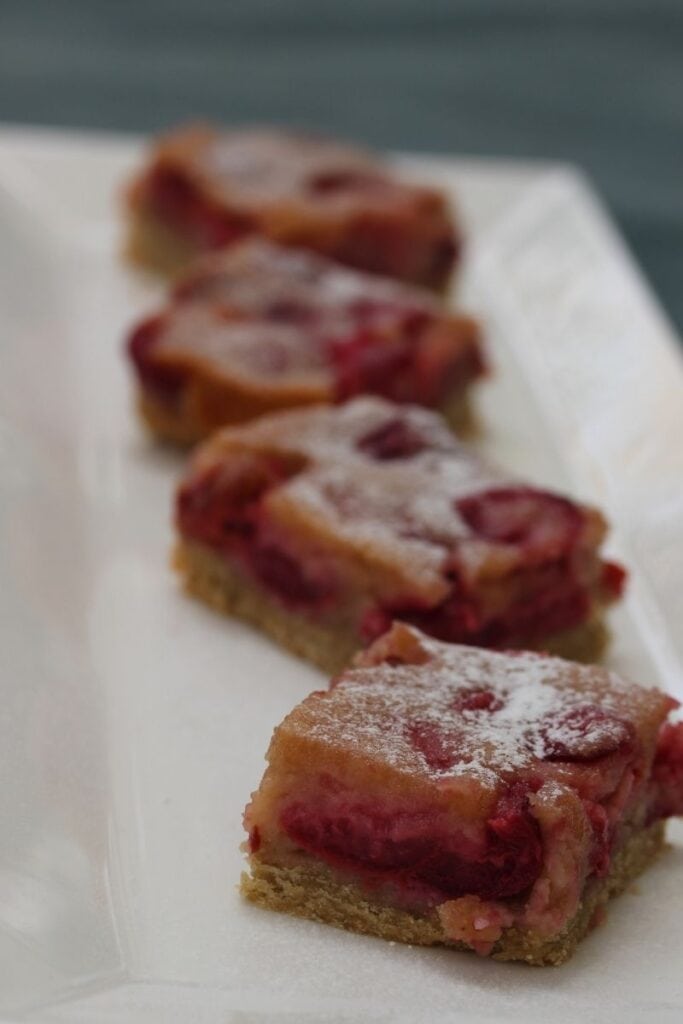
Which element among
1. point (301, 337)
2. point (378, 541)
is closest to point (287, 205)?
point (301, 337)

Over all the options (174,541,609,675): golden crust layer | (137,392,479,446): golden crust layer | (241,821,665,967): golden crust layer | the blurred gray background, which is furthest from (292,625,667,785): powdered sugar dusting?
the blurred gray background

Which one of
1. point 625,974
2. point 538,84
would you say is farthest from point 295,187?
point 625,974

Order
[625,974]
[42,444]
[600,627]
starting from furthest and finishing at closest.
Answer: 1. [42,444]
2. [600,627]
3. [625,974]

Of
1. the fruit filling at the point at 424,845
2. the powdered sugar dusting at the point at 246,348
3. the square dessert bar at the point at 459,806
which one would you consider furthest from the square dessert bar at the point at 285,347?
the fruit filling at the point at 424,845

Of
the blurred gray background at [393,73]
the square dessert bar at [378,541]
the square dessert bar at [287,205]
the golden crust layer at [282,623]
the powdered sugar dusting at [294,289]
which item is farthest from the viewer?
the blurred gray background at [393,73]

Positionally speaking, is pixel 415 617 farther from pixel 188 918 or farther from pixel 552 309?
pixel 552 309

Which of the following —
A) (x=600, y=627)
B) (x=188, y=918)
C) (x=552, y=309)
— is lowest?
(x=188, y=918)

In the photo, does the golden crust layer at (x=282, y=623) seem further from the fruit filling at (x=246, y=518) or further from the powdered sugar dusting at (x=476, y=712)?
the powdered sugar dusting at (x=476, y=712)
